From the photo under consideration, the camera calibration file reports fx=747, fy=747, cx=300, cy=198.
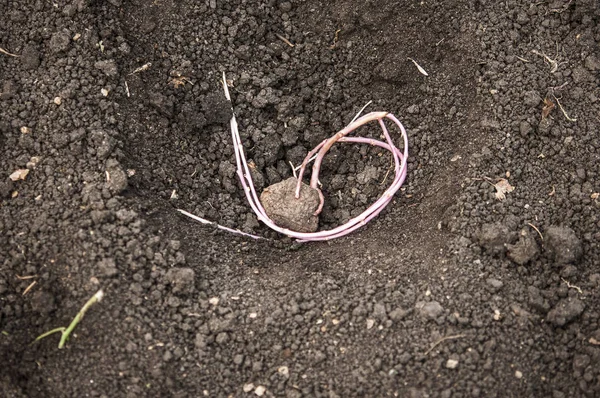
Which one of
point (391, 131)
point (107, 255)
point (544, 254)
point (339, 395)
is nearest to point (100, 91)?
point (107, 255)

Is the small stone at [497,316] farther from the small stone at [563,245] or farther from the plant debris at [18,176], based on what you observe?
the plant debris at [18,176]

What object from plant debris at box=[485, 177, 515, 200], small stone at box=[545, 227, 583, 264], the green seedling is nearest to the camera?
the green seedling

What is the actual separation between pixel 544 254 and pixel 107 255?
5.42ft

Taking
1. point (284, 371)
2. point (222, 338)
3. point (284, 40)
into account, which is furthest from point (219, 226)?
point (284, 40)

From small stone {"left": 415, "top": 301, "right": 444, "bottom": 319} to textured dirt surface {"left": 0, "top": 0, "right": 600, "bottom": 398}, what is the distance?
0.8 inches

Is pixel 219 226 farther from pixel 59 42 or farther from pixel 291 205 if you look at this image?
pixel 59 42

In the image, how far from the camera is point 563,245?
281 centimetres

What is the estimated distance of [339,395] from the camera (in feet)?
8.79

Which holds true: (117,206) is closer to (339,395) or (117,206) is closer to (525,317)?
(339,395)

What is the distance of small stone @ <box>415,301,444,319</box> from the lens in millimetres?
Answer: 2729

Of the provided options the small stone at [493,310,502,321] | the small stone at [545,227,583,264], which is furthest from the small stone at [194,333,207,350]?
the small stone at [545,227,583,264]

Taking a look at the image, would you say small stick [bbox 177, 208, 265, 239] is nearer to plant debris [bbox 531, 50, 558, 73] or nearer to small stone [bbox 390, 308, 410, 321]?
small stone [bbox 390, 308, 410, 321]

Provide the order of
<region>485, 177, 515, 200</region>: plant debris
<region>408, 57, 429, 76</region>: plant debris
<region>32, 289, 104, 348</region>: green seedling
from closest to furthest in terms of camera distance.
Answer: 1. <region>32, 289, 104, 348</region>: green seedling
2. <region>485, 177, 515, 200</region>: plant debris
3. <region>408, 57, 429, 76</region>: plant debris

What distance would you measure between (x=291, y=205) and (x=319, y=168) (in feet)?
0.80
